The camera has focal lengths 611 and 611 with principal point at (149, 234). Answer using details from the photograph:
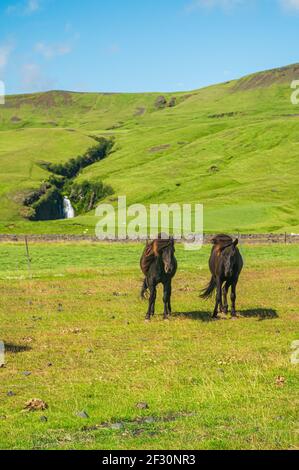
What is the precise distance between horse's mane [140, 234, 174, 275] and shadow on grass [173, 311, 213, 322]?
220 centimetres

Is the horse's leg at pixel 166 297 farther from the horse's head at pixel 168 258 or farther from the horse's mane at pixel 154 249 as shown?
the horse's mane at pixel 154 249

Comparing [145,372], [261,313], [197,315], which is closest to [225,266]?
[197,315]

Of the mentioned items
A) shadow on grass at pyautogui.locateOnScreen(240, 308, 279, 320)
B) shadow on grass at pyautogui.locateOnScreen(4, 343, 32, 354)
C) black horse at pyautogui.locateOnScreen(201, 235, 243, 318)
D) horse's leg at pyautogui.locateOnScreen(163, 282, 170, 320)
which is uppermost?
black horse at pyautogui.locateOnScreen(201, 235, 243, 318)

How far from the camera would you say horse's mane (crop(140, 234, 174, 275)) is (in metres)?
22.1

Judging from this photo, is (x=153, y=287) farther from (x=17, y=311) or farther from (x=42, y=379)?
(x=42, y=379)

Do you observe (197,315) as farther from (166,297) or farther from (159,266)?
(159,266)

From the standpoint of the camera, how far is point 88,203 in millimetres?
177875

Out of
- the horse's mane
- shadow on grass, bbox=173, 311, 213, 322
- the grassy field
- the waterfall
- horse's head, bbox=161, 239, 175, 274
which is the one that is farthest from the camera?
the waterfall

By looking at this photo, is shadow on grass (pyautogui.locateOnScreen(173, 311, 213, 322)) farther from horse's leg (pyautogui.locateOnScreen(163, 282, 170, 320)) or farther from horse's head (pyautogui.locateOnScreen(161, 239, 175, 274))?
horse's head (pyautogui.locateOnScreen(161, 239, 175, 274))

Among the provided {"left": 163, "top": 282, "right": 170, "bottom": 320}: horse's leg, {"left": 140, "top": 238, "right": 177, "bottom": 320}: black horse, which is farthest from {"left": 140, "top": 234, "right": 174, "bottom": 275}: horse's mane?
{"left": 163, "top": 282, "right": 170, "bottom": 320}: horse's leg

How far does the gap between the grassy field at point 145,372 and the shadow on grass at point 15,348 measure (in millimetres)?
30

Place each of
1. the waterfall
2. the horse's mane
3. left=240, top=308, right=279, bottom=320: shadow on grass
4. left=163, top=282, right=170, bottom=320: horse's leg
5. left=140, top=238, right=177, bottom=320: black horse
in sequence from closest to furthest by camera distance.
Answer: left=140, top=238, right=177, bottom=320: black horse < the horse's mane < left=163, top=282, right=170, bottom=320: horse's leg < left=240, top=308, right=279, bottom=320: shadow on grass < the waterfall

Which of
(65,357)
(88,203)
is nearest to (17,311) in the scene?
(65,357)

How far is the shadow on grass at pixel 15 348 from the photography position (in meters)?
17.5
